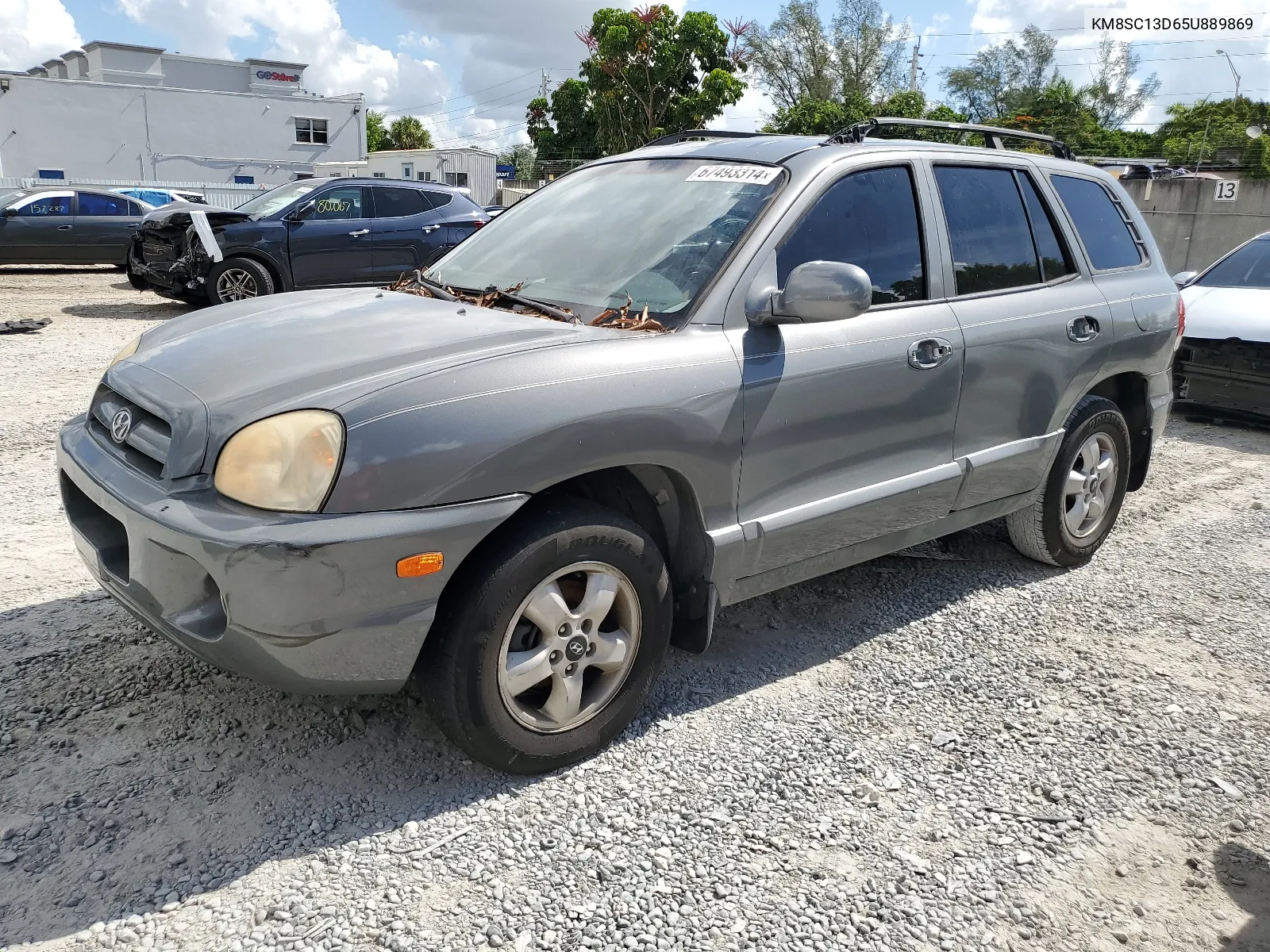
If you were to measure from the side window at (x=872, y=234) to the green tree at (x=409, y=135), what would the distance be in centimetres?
7485

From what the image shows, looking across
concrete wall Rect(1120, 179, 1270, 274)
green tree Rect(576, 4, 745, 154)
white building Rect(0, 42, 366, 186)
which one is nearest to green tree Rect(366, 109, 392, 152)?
white building Rect(0, 42, 366, 186)

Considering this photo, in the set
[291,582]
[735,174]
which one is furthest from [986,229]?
[291,582]

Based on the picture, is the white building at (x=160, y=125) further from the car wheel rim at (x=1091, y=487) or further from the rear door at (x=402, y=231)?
the car wheel rim at (x=1091, y=487)

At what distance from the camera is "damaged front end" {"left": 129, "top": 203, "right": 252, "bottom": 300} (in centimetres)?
1141

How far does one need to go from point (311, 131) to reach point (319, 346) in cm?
4523

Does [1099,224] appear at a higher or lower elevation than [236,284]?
higher

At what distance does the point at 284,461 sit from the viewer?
8.04 ft

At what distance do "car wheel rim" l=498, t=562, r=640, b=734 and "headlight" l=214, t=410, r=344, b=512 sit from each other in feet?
2.06

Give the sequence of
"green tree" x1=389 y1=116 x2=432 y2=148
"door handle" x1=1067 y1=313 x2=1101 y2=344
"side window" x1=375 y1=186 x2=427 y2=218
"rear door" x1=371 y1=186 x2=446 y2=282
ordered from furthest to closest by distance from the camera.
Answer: "green tree" x1=389 y1=116 x2=432 y2=148
"side window" x1=375 y1=186 x2=427 y2=218
"rear door" x1=371 y1=186 x2=446 y2=282
"door handle" x1=1067 y1=313 x2=1101 y2=344

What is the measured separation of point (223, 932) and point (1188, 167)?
35.4 m

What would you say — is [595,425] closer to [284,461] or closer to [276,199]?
[284,461]

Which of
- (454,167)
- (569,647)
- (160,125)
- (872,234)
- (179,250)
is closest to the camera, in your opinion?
(569,647)

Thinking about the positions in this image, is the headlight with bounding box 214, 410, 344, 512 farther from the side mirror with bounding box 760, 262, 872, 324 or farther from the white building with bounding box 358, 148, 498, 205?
the white building with bounding box 358, 148, 498, 205

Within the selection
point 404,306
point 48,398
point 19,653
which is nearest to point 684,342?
point 404,306
